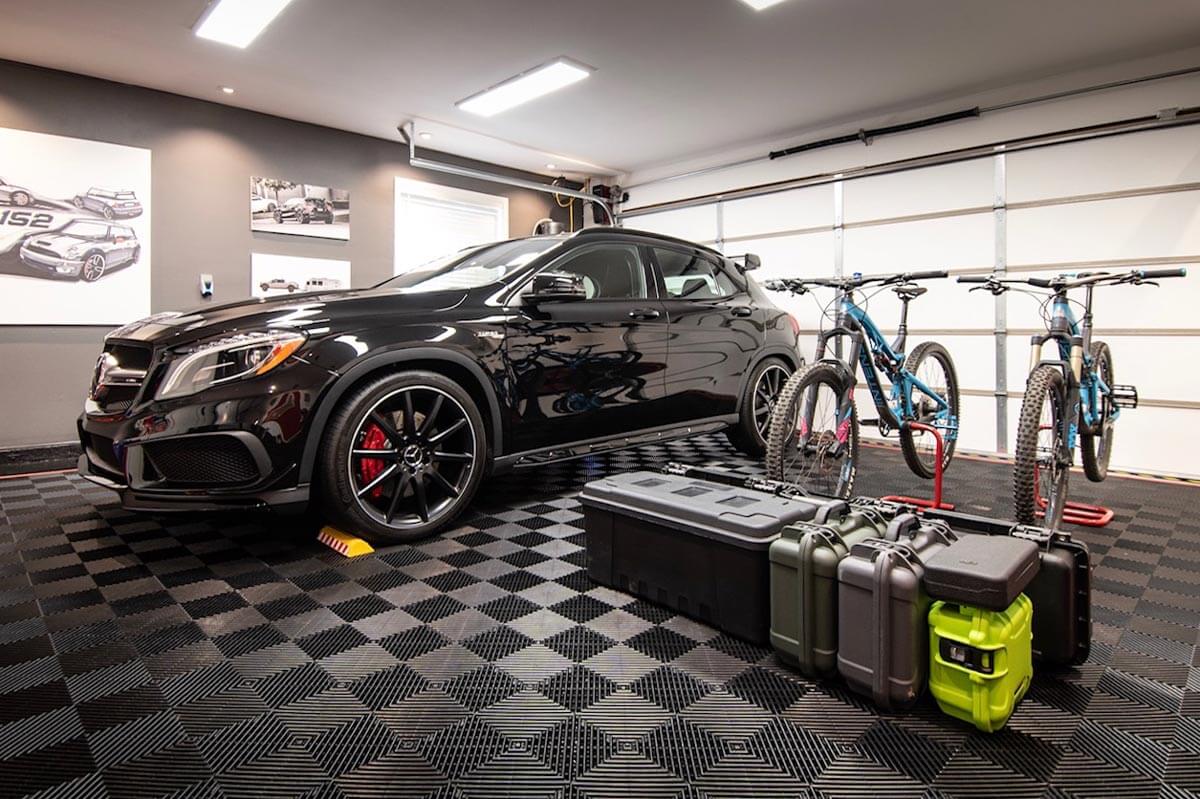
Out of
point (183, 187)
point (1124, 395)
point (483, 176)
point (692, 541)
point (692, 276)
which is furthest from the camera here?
point (483, 176)

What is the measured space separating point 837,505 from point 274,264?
5.33 meters

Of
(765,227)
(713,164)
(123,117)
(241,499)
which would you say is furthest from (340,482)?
(713,164)

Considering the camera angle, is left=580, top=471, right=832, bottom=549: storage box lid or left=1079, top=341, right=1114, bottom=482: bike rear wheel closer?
left=580, top=471, right=832, bottom=549: storage box lid

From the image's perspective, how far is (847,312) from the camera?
294cm

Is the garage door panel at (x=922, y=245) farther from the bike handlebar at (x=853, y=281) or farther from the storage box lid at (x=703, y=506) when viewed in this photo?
the storage box lid at (x=703, y=506)

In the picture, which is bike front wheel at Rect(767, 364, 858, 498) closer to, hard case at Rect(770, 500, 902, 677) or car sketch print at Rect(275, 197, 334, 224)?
hard case at Rect(770, 500, 902, 677)

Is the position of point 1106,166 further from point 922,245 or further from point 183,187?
point 183,187

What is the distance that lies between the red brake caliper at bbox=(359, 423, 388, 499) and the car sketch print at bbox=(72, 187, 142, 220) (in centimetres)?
376

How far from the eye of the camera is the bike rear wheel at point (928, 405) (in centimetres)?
338

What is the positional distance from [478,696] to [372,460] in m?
1.34

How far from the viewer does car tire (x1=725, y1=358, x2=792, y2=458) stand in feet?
13.6

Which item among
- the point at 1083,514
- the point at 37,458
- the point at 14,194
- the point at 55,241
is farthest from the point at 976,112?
the point at 37,458

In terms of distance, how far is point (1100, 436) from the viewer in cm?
344

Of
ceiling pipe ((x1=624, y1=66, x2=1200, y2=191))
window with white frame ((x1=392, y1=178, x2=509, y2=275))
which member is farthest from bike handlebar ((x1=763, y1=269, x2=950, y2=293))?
window with white frame ((x1=392, y1=178, x2=509, y2=275))
